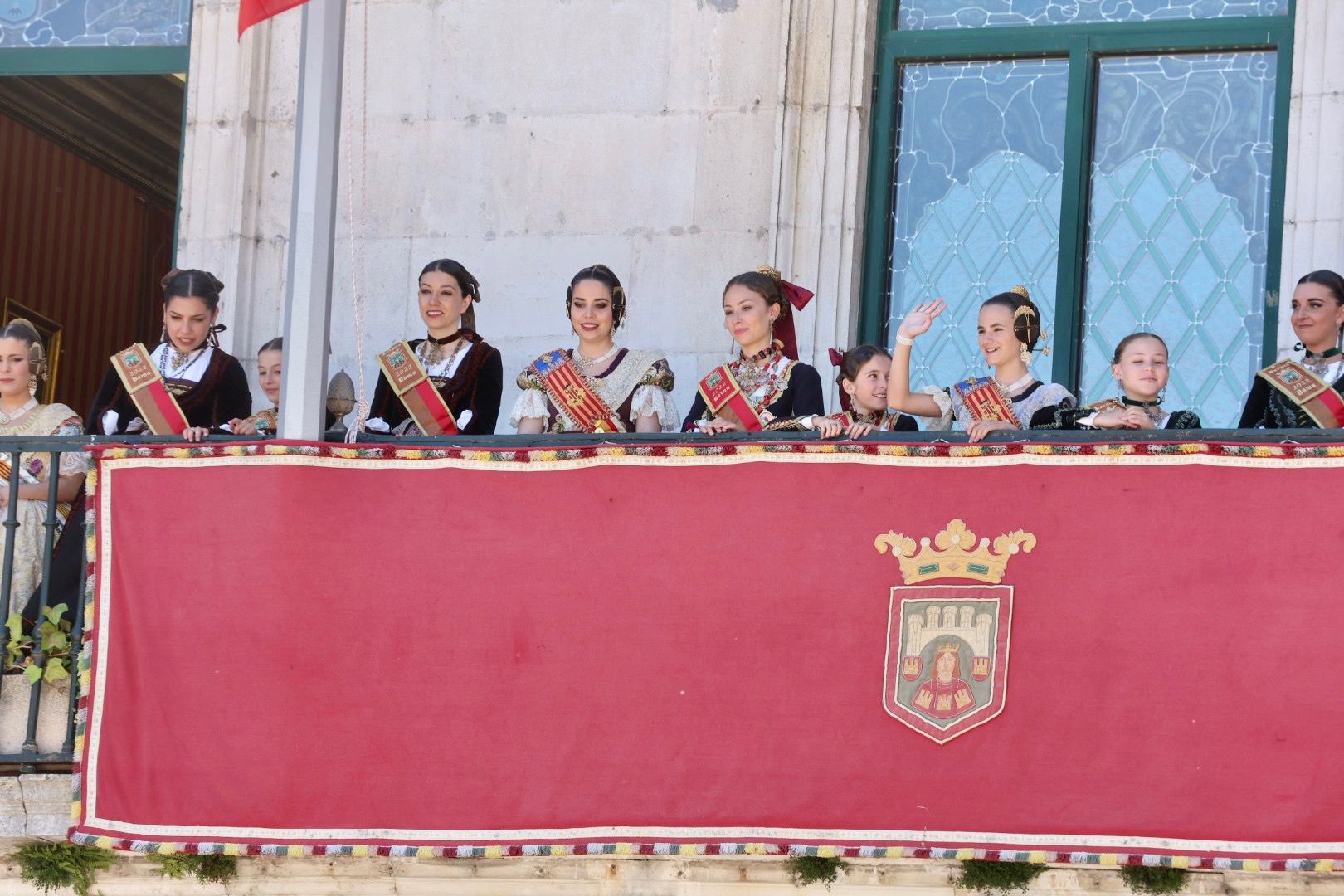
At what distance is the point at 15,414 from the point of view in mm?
10055

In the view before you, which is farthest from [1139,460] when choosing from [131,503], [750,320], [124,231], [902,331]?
[124,231]

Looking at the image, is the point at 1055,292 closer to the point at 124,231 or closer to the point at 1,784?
the point at 1,784

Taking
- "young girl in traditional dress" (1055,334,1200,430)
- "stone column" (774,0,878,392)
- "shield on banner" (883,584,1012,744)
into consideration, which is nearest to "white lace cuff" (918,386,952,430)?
"young girl in traditional dress" (1055,334,1200,430)

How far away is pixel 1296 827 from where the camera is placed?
827 cm

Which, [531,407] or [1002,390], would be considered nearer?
[1002,390]

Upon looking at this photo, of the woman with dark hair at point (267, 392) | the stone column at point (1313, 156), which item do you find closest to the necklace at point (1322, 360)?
the stone column at point (1313, 156)

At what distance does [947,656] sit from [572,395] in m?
1.82

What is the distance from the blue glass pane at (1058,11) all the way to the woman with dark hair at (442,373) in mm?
2398

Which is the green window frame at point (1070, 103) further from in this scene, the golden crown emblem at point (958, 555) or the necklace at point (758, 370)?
the golden crown emblem at point (958, 555)

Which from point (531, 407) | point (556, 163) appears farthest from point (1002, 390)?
point (556, 163)

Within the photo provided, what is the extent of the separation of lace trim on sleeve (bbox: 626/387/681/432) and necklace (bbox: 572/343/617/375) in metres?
0.20

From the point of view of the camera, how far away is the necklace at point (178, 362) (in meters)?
10.0

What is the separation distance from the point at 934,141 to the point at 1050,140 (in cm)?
47

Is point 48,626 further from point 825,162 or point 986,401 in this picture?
point 825,162
